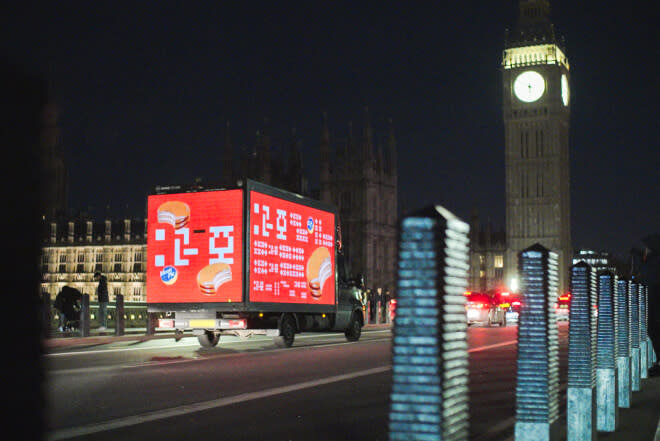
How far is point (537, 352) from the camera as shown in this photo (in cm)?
442

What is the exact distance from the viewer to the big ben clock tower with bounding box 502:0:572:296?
282ft

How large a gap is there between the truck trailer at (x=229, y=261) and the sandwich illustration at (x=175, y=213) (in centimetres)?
2

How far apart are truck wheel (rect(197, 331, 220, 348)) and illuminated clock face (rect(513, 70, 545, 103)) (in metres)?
73.9

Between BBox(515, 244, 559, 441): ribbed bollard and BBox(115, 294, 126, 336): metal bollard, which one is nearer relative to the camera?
BBox(515, 244, 559, 441): ribbed bollard

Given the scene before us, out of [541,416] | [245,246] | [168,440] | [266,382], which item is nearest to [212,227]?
[245,246]

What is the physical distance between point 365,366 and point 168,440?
7.51 m

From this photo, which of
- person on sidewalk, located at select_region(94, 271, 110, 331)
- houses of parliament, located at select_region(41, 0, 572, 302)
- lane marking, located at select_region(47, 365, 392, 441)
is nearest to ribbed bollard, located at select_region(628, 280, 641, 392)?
lane marking, located at select_region(47, 365, 392, 441)

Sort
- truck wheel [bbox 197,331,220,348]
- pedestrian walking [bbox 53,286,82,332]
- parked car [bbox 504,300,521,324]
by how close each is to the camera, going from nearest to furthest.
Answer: truck wheel [bbox 197,331,220,348], pedestrian walking [bbox 53,286,82,332], parked car [bbox 504,300,521,324]

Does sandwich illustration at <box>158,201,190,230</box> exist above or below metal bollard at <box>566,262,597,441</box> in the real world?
above

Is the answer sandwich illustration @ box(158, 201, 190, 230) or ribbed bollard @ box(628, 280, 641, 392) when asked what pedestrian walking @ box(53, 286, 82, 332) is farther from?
ribbed bollard @ box(628, 280, 641, 392)

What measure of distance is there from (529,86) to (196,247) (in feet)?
249

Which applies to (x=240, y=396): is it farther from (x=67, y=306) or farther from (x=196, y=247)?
(x=67, y=306)

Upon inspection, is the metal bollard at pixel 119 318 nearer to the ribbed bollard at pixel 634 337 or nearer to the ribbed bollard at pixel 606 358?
the ribbed bollard at pixel 634 337

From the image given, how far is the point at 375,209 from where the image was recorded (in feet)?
289
